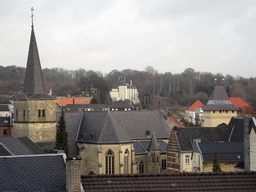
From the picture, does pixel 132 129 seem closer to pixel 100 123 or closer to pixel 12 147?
pixel 100 123

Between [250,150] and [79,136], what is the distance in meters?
27.8

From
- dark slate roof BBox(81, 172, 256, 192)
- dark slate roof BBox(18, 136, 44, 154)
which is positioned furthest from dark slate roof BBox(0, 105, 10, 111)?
dark slate roof BBox(81, 172, 256, 192)

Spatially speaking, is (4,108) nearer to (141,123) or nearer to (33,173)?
(141,123)

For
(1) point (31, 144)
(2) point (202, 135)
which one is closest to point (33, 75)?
(1) point (31, 144)

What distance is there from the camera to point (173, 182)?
57.6 feet

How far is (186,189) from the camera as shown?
17.2 m

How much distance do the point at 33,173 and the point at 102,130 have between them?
81.9ft

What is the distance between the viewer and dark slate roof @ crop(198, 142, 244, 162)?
41719mm

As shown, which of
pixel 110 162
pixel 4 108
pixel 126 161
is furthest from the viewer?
pixel 4 108

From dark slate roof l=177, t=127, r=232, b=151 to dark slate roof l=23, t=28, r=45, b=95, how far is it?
49.9ft

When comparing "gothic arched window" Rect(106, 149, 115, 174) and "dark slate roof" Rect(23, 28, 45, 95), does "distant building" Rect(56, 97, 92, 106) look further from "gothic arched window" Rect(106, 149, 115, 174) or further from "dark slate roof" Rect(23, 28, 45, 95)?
"gothic arched window" Rect(106, 149, 115, 174)

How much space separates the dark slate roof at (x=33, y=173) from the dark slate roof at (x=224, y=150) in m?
22.1

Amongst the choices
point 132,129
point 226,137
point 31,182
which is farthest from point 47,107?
point 31,182

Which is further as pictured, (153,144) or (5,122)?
(5,122)
